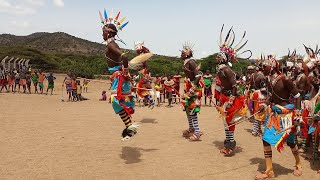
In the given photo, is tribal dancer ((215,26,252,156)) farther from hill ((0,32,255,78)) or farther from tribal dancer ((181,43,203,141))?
hill ((0,32,255,78))

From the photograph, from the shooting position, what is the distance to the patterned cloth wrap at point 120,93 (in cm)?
696

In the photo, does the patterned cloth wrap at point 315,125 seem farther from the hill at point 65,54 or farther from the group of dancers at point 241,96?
the hill at point 65,54

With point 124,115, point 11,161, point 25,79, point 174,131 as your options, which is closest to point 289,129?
point 124,115

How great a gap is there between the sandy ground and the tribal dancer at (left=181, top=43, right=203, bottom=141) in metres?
0.51

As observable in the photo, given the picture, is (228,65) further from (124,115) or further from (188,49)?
(124,115)

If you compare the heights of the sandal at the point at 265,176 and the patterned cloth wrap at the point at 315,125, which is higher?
the patterned cloth wrap at the point at 315,125

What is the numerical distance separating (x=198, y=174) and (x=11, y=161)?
11.9 feet

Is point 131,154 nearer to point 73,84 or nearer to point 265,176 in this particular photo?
point 265,176

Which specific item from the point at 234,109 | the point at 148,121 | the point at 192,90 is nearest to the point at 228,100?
the point at 234,109

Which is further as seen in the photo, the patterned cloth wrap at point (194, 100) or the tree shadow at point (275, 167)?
the patterned cloth wrap at point (194, 100)

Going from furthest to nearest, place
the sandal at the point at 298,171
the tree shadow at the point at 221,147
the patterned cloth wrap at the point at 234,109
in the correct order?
the tree shadow at the point at 221,147, the patterned cloth wrap at the point at 234,109, the sandal at the point at 298,171

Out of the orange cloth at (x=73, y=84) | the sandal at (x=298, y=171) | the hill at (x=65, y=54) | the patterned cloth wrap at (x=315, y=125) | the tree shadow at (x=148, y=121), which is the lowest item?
the sandal at (x=298, y=171)

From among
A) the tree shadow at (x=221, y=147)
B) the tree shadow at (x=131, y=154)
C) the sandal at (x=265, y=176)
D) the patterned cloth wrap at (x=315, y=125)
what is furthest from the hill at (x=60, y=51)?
the sandal at (x=265, y=176)

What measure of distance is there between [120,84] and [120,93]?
187 mm
